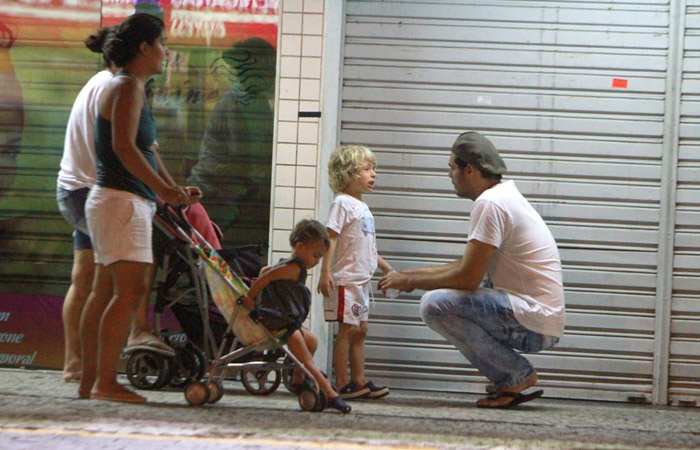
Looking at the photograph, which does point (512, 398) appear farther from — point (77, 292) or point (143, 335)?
point (77, 292)

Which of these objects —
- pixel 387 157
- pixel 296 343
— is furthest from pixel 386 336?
pixel 296 343

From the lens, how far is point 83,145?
5730 millimetres

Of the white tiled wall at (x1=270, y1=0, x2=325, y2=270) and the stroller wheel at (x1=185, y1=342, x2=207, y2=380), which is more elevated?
the white tiled wall at (x1=270, y1=0, x2=325, y2=270)

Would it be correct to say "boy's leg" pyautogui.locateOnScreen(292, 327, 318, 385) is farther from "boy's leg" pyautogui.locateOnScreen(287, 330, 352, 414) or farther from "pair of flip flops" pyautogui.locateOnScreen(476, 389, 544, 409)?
"pair of flip flops" pyautogui.locateOnScreen(476, 389, 544, 409)

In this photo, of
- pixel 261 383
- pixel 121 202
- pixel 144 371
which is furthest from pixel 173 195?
pixel 261 383

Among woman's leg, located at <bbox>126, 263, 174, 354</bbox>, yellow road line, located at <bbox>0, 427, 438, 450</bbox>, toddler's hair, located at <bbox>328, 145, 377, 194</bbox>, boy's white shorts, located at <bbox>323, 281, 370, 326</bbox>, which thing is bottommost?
yellow road line, located at <bbox>0, 427, 438, 450</bbox>

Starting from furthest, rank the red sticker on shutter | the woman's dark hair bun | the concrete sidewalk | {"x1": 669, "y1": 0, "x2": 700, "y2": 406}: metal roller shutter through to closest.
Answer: the red sticker on shutter → {"x1": 669, "y1": 0, "x2": 700, "y2": 406}: metal roller shutter → the woman's dark hair bun → the concrete sidewalk

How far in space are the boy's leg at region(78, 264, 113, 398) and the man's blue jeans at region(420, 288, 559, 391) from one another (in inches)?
75.3

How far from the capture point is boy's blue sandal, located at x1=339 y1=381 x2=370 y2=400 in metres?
6.02

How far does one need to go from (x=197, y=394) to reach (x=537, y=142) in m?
3.15

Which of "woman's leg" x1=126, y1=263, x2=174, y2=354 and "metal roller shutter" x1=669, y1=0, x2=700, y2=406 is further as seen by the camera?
Answer: "metal roller shutter" x1=669, y1=0, x2=700, y2=406

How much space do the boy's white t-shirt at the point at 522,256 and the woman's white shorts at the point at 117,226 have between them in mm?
1926

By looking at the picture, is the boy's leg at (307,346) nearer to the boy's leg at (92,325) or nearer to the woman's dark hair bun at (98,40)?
the boy's leg at (92,325)

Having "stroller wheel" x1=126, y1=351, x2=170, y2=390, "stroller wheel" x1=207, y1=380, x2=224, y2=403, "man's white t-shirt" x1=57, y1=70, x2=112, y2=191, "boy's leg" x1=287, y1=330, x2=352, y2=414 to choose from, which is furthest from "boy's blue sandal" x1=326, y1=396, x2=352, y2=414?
"man's white t-shirt" x1=57, y1=70, x2=112, y2=191
